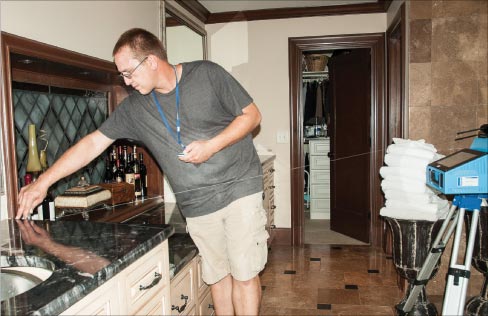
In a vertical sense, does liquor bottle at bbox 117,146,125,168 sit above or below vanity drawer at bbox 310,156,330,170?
above

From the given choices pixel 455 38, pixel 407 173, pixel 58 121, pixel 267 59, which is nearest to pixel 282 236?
pixel 267 59

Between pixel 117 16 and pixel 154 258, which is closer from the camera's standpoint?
pixel 154 258

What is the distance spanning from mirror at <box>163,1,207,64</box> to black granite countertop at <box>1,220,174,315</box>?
1.72m

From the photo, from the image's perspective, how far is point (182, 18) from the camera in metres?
3.24

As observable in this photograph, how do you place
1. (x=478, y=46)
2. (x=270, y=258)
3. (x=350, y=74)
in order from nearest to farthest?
1. (x=478, y=46)
2. (x=270, y=258)
3. (x=350, y=74)

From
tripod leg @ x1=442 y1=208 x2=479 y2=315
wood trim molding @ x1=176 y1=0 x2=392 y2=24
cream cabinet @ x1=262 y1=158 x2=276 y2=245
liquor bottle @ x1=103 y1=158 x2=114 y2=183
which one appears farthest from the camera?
wood trim molding @ x1=176 y1=0 x2=392 y2=24

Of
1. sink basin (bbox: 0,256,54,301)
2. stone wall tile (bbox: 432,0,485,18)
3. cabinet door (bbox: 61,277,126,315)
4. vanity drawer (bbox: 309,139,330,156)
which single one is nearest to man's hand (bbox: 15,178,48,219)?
sink basin (bbox: 0,256,54,301)

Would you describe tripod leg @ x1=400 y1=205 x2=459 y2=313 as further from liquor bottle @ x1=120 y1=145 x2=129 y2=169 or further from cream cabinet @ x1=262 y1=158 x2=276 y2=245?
liquor bottle @ x1=120 y1=145 x2=129 y2=169

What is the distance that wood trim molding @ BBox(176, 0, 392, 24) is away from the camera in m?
3.82

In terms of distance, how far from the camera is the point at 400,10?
3072mm

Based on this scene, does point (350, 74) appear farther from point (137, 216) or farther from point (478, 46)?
point (137, 216)

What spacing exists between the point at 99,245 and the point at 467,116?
96.8 inches

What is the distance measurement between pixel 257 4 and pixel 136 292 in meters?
3.16

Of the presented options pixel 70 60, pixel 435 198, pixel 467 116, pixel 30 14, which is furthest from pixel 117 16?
pixel 467 116
